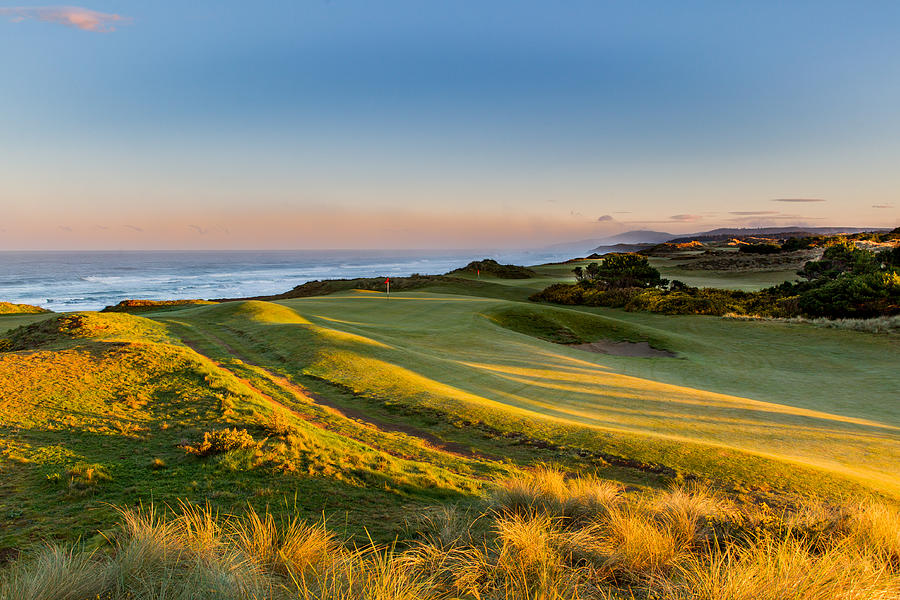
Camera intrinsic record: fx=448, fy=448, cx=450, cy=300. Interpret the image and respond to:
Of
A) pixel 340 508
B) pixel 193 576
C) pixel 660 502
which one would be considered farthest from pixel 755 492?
pixel 193 576

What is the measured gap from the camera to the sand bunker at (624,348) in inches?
881

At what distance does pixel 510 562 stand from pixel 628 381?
1274 cm

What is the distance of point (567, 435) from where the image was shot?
988cm

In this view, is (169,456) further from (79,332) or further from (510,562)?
(79,332)

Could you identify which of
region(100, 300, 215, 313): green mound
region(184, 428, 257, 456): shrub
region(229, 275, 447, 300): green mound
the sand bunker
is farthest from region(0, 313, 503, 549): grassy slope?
region(229, 275, 447, 300): green mound

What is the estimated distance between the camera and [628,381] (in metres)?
15.3

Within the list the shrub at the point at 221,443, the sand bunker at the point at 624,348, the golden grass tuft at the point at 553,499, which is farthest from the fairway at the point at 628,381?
the shrub at the point at 221,443

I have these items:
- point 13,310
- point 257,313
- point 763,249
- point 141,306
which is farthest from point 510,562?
point 763,249

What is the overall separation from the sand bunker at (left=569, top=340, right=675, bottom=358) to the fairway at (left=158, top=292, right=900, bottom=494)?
2.16 feet

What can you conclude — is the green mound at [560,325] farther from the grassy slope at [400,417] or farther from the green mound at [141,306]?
the green mound at [141,306]

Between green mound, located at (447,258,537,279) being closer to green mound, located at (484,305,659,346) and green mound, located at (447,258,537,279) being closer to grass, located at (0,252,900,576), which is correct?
green mound, located at (484,305,659,346)

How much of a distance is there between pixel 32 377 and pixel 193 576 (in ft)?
36.3

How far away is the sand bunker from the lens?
22375mm

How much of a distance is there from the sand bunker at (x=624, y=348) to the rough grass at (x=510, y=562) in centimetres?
1797
